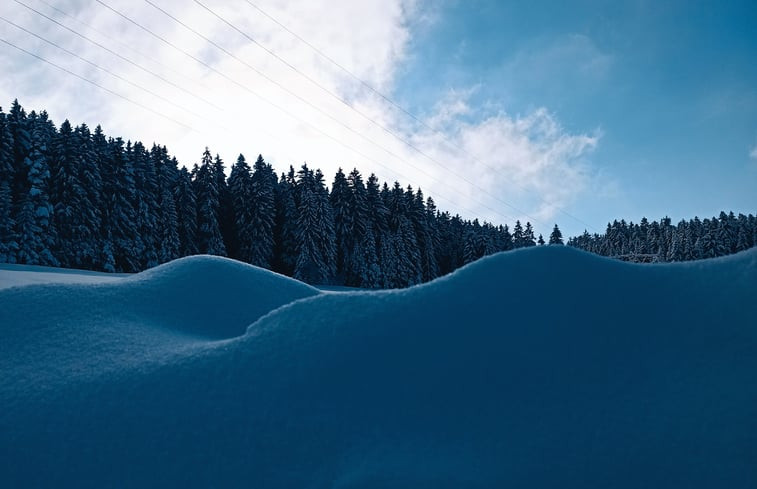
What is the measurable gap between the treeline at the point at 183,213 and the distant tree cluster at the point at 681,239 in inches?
1641

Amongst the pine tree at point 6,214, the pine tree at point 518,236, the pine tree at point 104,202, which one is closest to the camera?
the pine tree at point 6,214

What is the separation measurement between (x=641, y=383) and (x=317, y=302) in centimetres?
217

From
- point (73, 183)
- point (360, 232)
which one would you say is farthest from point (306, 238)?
point (73, 183)

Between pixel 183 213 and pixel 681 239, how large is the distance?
363ft

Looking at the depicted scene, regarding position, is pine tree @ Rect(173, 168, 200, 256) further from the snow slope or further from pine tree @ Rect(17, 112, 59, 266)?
the snow slope

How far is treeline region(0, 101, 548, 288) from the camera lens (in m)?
32.6

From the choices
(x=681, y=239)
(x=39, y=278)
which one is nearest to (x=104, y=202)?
(x=39, y=278)

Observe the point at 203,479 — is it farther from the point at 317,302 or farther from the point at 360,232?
the point at 360,232

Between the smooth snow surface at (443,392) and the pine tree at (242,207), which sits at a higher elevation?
the pine tree at (242,207)

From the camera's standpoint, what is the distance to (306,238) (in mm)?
42562

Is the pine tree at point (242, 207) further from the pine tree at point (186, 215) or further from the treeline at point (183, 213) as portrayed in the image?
the pine tree at point (186, 215)

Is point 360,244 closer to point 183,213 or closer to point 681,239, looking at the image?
point 183,213

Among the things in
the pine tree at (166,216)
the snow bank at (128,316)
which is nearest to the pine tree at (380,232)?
the pine tree at (166,216)

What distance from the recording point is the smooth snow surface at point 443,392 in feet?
7.43
